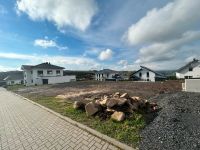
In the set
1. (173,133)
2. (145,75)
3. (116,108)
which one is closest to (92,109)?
(116,108)

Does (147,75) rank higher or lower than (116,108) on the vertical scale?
higher

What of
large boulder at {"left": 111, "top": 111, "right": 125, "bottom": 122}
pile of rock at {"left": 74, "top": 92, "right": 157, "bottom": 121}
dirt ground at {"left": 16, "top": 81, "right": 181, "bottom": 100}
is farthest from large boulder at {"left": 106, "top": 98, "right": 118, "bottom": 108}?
dirt ground at {"left": 16, "top": 81, "right": 181, "bottom": 100}

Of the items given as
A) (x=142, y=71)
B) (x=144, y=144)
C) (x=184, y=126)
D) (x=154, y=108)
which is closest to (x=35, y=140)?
(x=144, y=144)

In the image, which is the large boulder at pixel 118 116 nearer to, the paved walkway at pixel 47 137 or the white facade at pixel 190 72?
the paved walkway at pixel 47 137

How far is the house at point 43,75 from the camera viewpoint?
1676 inches

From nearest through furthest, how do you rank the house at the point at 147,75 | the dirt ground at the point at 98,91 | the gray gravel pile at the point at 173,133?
the gray gravel pile at the point at 173,133, the dirt ground at the point at 98,91, the house at the point at 147,75

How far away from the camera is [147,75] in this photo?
1844 inches

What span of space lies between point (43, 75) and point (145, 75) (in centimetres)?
3051

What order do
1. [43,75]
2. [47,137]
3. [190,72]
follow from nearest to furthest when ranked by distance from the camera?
[47,137], [43,75], [190,72]

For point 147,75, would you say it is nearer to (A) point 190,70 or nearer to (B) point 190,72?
(B) point 190,72

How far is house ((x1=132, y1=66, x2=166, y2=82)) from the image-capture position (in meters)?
45.2

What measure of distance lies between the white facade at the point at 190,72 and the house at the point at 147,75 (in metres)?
4.98

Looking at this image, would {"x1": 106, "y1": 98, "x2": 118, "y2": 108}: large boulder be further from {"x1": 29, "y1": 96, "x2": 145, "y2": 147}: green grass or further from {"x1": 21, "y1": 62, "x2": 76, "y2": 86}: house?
{"x1": 21, "y1": 62, "x2": 76, "y2": 86}: house

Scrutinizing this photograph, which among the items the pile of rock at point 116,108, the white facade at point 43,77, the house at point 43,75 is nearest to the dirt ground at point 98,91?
the pile of rock at point 116,108
